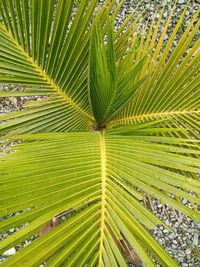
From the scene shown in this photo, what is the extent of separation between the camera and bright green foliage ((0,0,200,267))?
885 millimetres

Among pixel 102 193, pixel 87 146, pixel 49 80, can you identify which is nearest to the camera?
pixel 102 193

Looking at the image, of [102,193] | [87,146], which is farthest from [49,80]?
[102,193]

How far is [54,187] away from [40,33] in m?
0.56

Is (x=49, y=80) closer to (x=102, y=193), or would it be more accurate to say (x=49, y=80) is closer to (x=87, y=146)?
(x=87, y=146)

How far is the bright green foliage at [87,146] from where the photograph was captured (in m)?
0.88

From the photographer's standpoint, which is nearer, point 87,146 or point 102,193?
point 102,193

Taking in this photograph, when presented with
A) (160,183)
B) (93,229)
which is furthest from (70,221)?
(160,183)

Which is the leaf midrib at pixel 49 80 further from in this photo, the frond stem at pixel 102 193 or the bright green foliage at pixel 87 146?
the frond stem at pixel 102 193

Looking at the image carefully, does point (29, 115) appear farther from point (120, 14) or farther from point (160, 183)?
point (120, 14)

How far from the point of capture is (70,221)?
0.89 m

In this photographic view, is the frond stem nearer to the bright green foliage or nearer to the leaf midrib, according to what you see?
the bright green foliage

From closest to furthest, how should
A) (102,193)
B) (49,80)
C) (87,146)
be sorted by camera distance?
1. (102,193)
2. (87,146)
3. (49,80)

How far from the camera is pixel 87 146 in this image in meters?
1.12

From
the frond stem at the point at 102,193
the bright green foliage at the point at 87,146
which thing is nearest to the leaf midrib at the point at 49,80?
the bright green foliage at the point at 87,146
